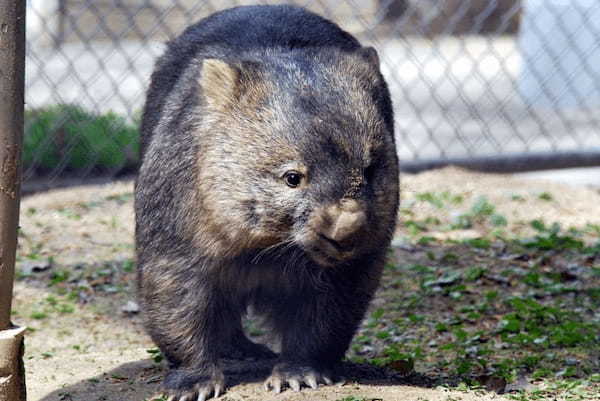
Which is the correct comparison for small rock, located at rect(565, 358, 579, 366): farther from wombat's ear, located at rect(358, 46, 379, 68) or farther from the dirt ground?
wombat's ear, located at rect(358, 46, 379, 68)

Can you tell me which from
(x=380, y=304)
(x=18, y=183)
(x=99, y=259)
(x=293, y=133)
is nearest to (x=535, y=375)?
(x=380, y=304)

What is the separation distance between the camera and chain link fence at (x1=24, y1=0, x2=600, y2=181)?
7.72 metres

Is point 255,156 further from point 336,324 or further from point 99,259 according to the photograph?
point 99,259

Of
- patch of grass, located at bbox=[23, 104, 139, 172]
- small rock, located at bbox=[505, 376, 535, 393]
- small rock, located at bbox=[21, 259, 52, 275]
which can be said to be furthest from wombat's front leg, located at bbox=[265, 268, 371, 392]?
patch of grass, located at bbox=[23, 104, 139, 172]

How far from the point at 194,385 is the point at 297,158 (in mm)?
1022

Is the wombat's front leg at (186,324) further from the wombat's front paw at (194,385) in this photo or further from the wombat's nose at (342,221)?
the wombat's nose at (342,221)

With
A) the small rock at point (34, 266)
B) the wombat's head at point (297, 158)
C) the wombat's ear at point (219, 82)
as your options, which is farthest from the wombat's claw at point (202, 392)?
the small rock at point (34, 266)

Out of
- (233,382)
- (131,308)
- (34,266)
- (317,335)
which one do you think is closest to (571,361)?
(317,335)

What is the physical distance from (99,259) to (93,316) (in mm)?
783

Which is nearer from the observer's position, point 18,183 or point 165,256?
point 18,183

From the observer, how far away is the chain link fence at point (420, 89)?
772 cm

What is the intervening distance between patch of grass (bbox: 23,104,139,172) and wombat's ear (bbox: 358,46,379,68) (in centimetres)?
392

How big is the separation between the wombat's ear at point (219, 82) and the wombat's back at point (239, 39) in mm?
185

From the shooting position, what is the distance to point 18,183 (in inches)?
127
